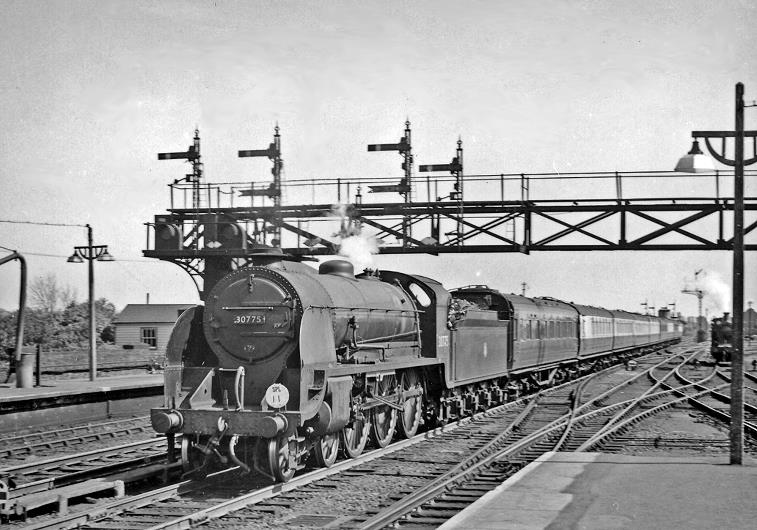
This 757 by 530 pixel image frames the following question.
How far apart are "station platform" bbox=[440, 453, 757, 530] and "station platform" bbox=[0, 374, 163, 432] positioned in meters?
11.9

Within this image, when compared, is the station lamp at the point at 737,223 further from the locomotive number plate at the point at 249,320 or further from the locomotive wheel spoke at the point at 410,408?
the locomotive number plate at the point at 249,320

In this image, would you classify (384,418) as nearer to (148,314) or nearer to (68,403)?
(68,403)

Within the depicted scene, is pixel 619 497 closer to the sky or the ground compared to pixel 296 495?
closer to the sky

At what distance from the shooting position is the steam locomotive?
9.94 meters

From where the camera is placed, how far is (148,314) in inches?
2167

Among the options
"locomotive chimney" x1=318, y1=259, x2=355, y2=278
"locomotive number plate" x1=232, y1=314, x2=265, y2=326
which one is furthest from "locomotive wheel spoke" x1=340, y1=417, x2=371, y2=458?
"locomotive chimney" x1=318, y1=259, x2=355, y2=278

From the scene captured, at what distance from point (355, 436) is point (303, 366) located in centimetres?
221

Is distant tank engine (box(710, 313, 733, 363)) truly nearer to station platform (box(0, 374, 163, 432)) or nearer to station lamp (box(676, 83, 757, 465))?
station platform (box(0, 374, 163, 432))

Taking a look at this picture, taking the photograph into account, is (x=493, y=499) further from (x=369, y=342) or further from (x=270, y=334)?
(x=369, y=342)

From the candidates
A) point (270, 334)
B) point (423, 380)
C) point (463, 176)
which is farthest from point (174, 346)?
point (463, 176)

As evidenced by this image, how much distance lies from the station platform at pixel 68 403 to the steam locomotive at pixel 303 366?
8.09m

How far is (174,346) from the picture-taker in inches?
424

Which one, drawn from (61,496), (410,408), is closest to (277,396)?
(61,496)

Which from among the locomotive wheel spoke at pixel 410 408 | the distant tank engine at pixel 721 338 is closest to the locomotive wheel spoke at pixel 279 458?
the locomotive wheel spoke at pixel 410 408
